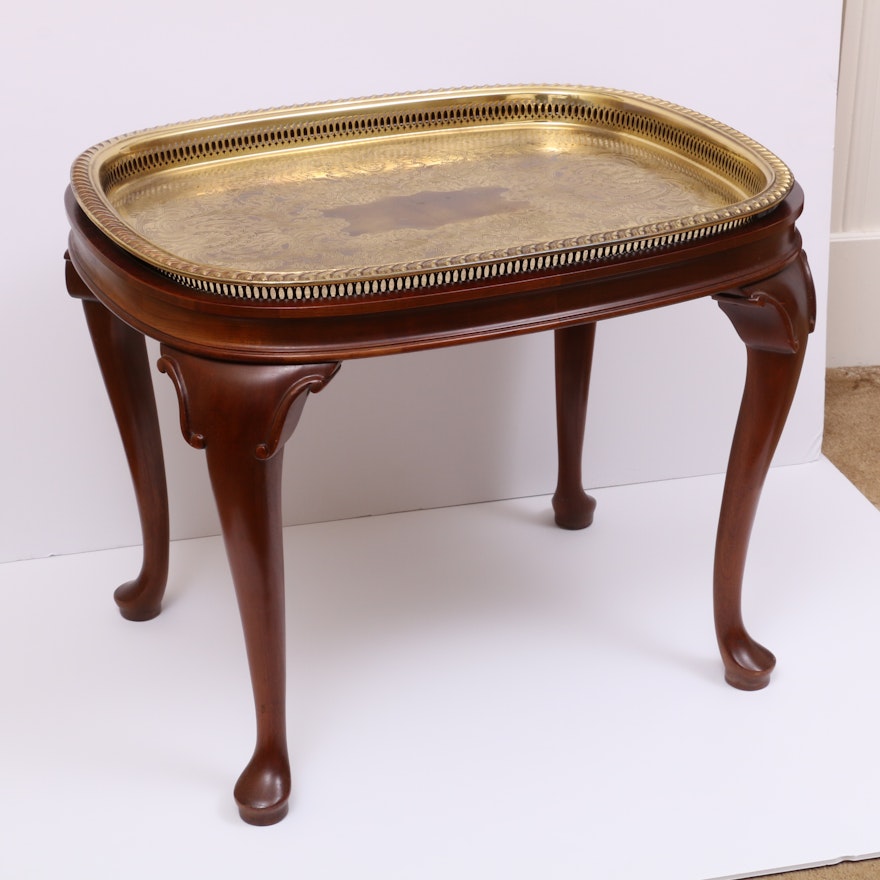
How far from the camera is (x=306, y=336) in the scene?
1.25m

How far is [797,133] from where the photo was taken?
6.78 ft

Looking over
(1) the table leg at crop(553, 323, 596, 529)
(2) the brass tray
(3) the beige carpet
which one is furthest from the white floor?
(2) the brass tray

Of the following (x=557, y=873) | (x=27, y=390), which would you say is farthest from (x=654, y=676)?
(x=27, y=390)

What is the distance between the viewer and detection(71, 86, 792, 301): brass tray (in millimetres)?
1263

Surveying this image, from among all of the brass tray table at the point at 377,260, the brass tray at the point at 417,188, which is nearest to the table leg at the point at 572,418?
the brass tray table at the point at 377,260

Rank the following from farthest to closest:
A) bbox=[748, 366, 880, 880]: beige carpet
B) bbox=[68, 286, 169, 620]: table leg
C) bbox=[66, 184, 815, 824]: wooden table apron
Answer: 1. bbox=[748, 366, 880, 880]: beige carpet
2. bbox=[68, 286, 169, 620]: table leg
3. bbox=[66, 184, 815, 824]: wooden table apron

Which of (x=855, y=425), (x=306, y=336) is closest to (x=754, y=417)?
(x=306, y=336)

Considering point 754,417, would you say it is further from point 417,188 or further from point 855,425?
point 855,425

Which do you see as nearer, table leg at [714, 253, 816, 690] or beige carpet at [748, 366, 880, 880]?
table leg at [714, 253, 816, 690]

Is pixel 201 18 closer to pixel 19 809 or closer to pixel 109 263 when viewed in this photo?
pixel 109 263

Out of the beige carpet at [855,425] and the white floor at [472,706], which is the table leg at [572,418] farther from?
the beige carpet at [855,425]

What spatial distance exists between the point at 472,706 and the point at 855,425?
1167 millimetres

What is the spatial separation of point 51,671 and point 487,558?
699 millimetres

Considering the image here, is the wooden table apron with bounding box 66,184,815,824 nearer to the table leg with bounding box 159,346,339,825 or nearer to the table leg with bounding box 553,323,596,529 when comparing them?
the table leg with bounding box 159,346,339,825
